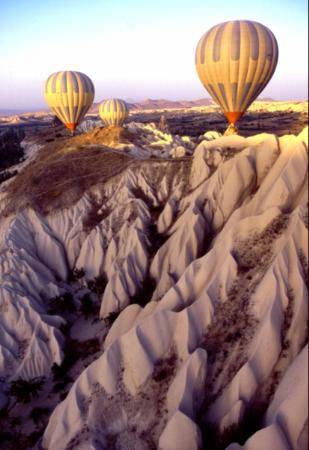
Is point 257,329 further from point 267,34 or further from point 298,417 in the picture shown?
point 267,34

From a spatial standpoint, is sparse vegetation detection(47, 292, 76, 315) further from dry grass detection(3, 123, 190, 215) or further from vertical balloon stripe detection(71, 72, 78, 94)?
vertical balloon stripe detection(71, 72, 78, 94)

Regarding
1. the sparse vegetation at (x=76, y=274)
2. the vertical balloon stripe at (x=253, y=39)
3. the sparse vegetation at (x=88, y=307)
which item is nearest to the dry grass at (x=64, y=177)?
the sparse vegetation at (x=76, y=274)

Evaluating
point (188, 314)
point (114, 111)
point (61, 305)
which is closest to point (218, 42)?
point (61, 305)

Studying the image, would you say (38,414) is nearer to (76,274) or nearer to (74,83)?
(76,274)

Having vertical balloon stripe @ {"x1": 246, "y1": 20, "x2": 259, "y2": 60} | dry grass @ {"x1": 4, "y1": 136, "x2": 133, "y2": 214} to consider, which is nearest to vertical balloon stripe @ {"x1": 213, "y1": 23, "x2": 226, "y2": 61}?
vertical balloon stripe @ {"x1": 246, "y1": 20, "x2": 259, "y2": 60}

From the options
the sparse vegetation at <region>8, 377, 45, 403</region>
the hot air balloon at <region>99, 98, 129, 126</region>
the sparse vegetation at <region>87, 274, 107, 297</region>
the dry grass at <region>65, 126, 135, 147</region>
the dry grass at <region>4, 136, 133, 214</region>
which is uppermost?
the hot air balloon at <region>99, 98, 129, 126</region>

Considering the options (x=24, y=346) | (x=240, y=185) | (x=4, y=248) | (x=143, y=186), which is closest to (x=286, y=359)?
(x=240, y=185)

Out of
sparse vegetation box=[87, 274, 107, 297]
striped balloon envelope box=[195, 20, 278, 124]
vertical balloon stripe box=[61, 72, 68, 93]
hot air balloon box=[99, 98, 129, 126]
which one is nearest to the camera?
sparse vegetation box=[87, 274, 107, 297]
